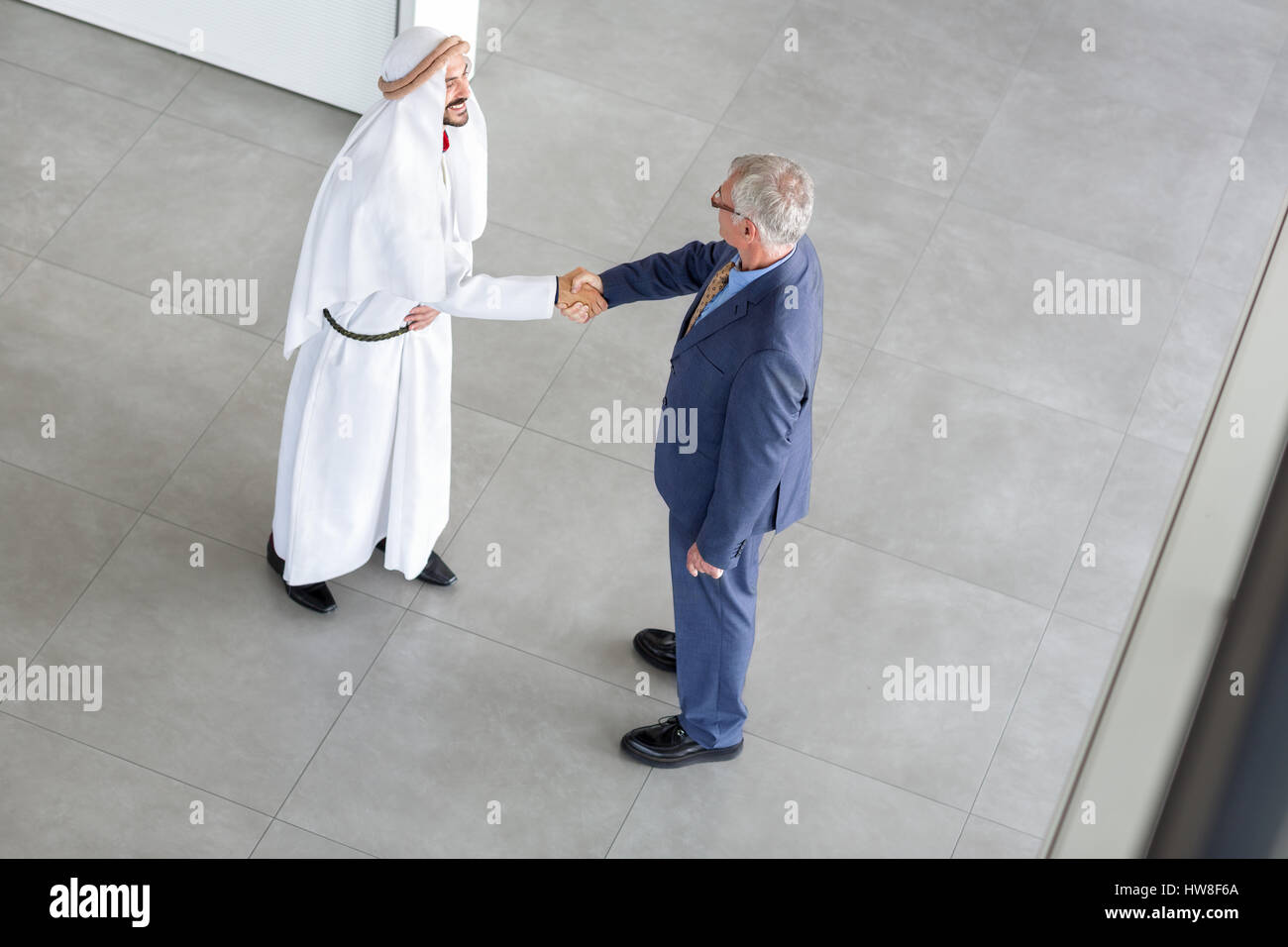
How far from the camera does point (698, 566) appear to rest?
294 cm

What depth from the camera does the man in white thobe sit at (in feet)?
9.12

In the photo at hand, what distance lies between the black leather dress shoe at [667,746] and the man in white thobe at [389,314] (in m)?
0.71

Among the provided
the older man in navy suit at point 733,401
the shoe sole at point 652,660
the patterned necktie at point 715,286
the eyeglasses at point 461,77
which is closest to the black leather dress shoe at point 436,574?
the shoe sole at point 652,660

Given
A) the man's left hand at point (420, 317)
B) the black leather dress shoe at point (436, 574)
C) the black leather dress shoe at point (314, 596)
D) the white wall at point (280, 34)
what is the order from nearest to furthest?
the man's left hand at point (420, 317) < the black leather dress shoe at point (314, 596) < the black leather dress shoe at point (436, 574) < the white wall at point (280, 34)

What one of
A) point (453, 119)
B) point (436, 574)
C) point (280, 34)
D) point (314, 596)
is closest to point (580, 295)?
point (453, 119)

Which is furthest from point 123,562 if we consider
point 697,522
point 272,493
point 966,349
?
point 966,349

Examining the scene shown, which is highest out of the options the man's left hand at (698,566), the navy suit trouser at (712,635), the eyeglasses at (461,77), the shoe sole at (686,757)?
the eyeglasses at (461,77)

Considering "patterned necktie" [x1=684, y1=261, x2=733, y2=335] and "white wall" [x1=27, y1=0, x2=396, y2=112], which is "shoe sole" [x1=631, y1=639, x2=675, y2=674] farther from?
"white wall" [x1=27, y1=0, x2=396, y2=112]

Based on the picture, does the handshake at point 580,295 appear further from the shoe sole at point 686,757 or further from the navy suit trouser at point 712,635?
the shoe sole at point 686,757

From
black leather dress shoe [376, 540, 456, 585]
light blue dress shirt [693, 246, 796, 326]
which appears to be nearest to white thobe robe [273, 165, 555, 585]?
black leather dress shoe [376, 540, 456, 585]

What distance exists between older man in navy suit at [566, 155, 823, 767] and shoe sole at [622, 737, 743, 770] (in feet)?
0.20

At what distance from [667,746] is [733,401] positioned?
43.6 inches

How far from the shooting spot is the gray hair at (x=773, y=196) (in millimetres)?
2562

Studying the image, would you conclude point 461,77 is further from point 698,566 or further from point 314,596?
point 314,596
